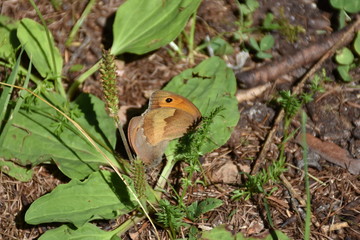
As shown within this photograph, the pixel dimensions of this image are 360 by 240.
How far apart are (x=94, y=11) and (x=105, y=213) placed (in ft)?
6.94

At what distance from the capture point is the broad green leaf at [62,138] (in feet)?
11.5

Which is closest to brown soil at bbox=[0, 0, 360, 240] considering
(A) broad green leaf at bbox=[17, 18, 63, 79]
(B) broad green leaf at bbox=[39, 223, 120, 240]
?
(B) broad green leaf at bbox=[39, 223, 120, 240]

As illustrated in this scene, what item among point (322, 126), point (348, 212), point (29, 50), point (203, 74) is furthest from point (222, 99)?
point (29, 50)

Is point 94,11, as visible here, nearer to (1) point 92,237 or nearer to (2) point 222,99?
(2) point 222,99

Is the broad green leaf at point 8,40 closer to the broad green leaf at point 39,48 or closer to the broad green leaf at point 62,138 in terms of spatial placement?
the broad green leaf at point 39,48

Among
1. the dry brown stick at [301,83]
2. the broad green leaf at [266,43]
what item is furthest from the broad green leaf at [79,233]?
the broad green leaf at [266,43]

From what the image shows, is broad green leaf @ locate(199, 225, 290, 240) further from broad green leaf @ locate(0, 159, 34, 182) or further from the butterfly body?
broad green leaf @ locate(0, 159, 34, 182)

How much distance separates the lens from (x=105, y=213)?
3246mm

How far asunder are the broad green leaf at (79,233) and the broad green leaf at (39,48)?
1274 millimetres

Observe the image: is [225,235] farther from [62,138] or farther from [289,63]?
[289,63]

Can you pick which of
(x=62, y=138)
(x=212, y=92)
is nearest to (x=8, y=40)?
(x=62, y=138)

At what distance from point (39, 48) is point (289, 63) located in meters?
2.06

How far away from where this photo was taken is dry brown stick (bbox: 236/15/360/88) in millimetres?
4074

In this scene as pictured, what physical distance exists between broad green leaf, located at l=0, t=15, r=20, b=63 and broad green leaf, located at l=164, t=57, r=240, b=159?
1313 millimetres
